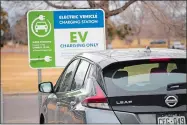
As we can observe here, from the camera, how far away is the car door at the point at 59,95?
583cm

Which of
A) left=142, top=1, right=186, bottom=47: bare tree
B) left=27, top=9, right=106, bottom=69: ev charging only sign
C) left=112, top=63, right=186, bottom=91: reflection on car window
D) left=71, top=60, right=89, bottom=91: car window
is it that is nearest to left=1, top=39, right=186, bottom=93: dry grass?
left=142, top=1, right=186, bottom=47: bare tree

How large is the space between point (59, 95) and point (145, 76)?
1621 millimetres

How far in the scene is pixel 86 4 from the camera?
2159cm

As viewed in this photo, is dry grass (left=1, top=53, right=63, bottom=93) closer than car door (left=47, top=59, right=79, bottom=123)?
No

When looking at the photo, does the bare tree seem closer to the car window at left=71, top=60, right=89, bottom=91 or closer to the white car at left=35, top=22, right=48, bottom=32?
the white car at left=35, top=22, right=48, bottom=32

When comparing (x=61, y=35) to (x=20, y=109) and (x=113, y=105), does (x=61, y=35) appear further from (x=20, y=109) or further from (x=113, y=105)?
(x=113, y=105)

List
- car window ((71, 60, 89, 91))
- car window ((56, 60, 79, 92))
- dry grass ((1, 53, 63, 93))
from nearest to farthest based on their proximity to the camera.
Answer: car window ((71, 60, 89, 91)) → car window ((56, 60, 79, 92)) → dry grass ((1, 53, 63, 93))

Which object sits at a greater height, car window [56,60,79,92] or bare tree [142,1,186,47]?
bare tree [142,1,186,47]

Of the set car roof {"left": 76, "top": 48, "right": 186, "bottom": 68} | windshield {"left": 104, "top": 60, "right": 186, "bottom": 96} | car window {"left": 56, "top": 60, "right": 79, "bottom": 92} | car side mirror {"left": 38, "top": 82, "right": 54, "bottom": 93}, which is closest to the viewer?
→ windshield {"left": 104, "top": 60, "right": 186, "bottom": 96}

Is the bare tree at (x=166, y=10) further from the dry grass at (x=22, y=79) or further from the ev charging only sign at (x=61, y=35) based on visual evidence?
the ev charging only sign at (x=61, y=35)

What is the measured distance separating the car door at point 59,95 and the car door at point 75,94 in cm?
24

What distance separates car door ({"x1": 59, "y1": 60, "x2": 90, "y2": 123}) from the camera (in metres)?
4.83

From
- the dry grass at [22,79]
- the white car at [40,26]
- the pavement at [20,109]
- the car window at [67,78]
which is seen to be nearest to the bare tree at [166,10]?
the dry grass at [22,79]

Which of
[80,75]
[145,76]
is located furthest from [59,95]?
[145,76]
